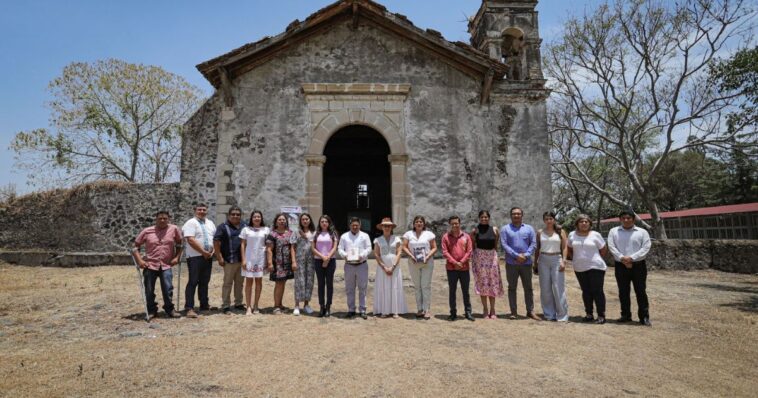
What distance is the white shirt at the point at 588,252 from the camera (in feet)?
19.5

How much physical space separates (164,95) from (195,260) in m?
22.4

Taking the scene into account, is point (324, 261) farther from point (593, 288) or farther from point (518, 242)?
point (593, 288)

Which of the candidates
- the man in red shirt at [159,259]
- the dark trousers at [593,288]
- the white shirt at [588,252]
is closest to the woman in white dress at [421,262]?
the white shirt at [588,252]

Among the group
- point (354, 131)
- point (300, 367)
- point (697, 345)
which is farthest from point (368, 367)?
point (354, 131)

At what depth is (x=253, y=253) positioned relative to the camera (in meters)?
6.20

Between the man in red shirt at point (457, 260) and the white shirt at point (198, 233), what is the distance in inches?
129

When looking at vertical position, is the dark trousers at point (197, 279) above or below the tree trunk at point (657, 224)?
below

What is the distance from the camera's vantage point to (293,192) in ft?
34.8

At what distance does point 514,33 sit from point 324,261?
369 inches

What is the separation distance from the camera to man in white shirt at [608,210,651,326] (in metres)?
5.79

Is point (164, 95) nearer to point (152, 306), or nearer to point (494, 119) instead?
point (494, 119)

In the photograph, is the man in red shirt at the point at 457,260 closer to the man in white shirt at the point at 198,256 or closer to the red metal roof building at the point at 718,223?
the man in white shirt at the point at 198,256

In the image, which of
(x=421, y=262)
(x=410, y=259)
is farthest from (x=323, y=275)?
(x=421, y=262)

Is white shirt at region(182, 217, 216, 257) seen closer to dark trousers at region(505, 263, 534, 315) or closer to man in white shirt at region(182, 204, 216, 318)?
man in white shirt at region(182, 204, 216, 318)
